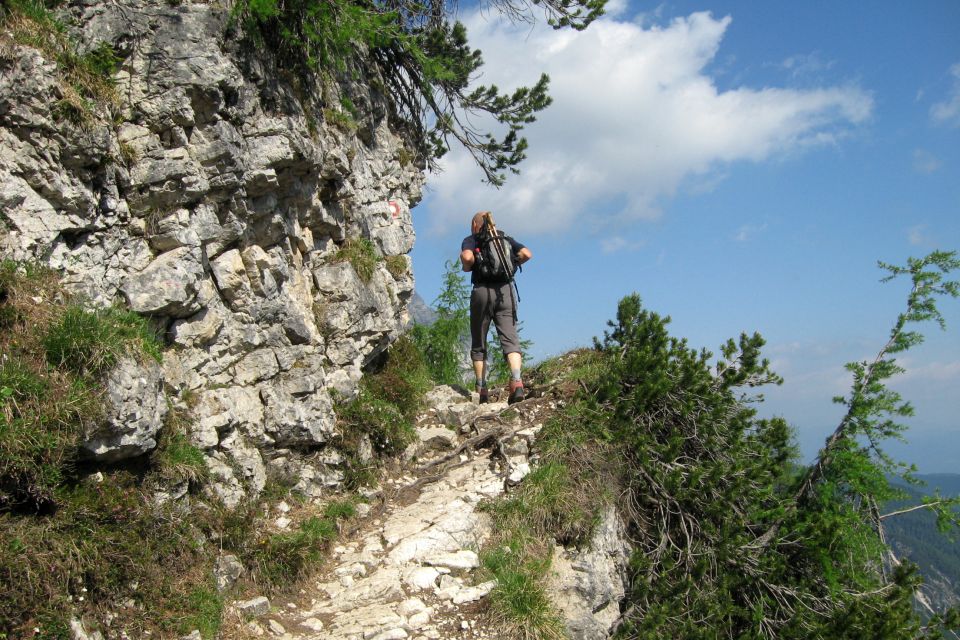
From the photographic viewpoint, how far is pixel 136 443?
5.04m

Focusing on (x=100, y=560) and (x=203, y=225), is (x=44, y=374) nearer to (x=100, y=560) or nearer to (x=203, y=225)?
(x=100, y=560)

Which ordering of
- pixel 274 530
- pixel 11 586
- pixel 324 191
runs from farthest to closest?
pixel 324 191 → pixel 274 530 → pixel 11 586

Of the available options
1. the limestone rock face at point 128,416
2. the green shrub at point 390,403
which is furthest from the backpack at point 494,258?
the limestone rock face at point 128,416

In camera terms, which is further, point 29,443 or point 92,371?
point 92,371

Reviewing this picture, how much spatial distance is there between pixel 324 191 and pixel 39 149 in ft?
12.6

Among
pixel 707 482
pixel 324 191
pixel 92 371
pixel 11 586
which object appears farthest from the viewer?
pixel 324 191

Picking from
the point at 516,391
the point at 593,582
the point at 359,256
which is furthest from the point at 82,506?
the point at 516,391

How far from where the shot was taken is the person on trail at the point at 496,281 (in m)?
8.88

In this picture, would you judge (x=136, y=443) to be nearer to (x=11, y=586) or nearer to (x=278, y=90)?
(x=11, y=586)

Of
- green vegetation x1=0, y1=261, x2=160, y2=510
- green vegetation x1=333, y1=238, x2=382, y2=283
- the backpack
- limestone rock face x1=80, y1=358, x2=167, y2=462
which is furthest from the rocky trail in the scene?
green vegetation x1=333, y1=238, x2=382, y2=283

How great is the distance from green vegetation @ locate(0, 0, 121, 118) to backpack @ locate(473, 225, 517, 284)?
4.71m

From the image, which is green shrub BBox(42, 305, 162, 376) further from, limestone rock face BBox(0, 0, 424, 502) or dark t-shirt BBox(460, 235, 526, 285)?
dark t-shirt BBox(460, 235, 526, 285)

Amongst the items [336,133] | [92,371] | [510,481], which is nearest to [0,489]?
[92,371]

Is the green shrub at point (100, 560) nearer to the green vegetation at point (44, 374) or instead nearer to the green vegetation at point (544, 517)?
the green vegetation at point (44, 374)
